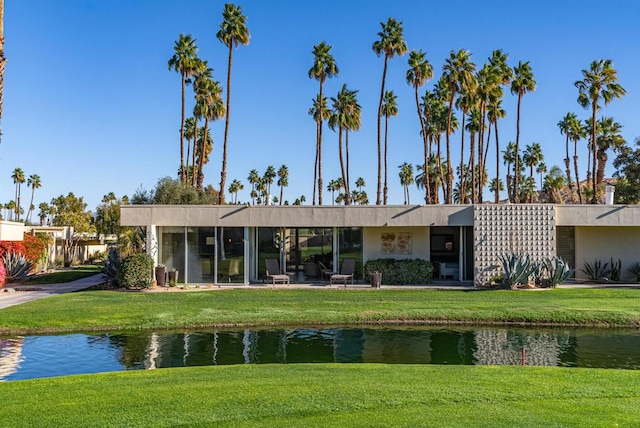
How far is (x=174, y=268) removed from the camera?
23688mm

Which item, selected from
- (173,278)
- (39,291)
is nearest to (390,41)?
(173,278)

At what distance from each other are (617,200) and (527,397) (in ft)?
147

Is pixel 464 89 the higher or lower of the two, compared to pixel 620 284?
higher

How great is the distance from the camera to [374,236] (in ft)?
80.3

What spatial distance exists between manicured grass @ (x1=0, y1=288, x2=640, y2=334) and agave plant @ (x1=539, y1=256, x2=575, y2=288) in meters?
1.24

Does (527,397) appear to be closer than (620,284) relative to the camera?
Yes

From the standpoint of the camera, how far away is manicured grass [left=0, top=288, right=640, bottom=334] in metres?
15.7

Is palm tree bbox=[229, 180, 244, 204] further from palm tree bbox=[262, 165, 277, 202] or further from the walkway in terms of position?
the walkway

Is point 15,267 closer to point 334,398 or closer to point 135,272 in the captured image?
point 135,272

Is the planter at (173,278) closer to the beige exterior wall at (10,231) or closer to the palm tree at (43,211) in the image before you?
the beige exterior wall at (10,231)

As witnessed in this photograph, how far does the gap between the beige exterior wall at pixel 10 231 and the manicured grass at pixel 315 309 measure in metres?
3.72

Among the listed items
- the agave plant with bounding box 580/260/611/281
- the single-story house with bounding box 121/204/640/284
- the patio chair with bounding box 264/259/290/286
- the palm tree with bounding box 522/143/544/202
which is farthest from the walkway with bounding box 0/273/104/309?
the palm tree with bounding box 522/143/544/202

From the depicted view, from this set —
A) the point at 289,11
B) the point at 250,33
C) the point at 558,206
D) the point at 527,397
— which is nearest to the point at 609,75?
the point at 558,206

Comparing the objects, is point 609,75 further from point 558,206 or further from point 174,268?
point 174,268
